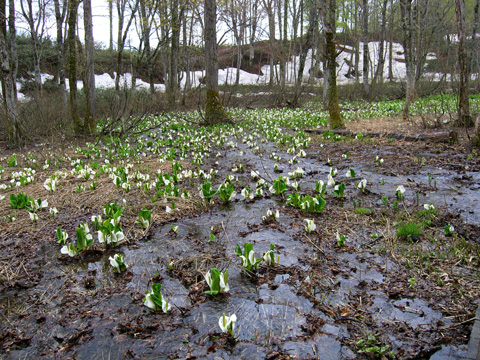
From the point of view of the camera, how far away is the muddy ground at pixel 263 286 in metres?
2.32

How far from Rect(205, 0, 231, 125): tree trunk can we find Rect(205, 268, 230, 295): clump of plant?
39.1ft

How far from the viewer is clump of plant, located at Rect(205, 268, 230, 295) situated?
282 centimetres

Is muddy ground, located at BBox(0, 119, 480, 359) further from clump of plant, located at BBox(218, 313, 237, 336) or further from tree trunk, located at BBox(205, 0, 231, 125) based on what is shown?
tree trunk, located at BBox(205, 0, 231, 125)

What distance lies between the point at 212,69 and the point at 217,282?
39.5ft

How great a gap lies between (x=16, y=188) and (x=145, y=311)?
17.1 feet

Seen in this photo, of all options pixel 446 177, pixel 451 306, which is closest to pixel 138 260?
pixel 451 306

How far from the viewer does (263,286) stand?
3033 millimetres

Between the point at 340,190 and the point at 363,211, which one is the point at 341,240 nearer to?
the point at 363,211

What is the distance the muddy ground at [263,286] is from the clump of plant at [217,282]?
0.07 meters

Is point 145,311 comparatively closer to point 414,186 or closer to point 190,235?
point 190,235

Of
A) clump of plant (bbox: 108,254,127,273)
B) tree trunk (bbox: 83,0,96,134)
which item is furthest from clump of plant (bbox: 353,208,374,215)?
tree trunk (bbox: 83,0,96,134)

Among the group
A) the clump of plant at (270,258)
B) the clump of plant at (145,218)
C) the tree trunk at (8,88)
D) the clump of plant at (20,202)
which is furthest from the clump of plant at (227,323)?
the tree trunk at (8,88)

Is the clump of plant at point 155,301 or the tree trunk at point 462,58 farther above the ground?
A: the tree trunk at point 462,58

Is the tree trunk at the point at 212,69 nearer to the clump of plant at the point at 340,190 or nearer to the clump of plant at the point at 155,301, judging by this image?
the clump of plant at the point at 340,190
